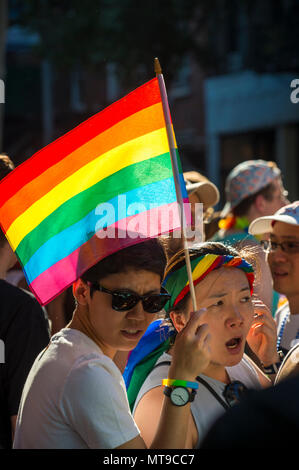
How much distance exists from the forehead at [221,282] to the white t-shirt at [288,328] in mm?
792

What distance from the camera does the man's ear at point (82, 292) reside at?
8.02 ft

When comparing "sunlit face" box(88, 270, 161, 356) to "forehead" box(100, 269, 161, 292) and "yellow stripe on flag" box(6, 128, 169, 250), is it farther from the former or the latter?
"yellow stripe on flag" box(6, 128, 169, 250)

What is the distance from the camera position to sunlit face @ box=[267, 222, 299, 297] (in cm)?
386

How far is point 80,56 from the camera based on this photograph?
17.8 metres

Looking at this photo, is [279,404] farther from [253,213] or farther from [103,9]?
[103,9]

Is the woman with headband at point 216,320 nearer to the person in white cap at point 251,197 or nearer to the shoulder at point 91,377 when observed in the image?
the shoulder at point 91,377

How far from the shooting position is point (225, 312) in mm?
2799

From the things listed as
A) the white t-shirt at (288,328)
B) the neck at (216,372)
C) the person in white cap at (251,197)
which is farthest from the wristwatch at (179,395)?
the person in white cap at (251,197)

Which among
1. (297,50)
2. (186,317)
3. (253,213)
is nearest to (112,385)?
(186,317)

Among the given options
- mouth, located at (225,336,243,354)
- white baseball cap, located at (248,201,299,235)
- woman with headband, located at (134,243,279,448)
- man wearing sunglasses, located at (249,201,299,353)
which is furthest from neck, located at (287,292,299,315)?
mouth, located at (225,336,243,354)

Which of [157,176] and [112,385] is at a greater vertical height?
[157,176]

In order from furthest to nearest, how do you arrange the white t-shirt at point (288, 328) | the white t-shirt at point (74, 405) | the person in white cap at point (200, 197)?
1. the person in white cap at point (200, 197)
2. the white t-shirt at point (288, 328)
3. the white t-shirt at point (74, 405)

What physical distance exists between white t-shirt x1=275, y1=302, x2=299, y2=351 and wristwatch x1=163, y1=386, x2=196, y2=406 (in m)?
1.43
